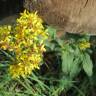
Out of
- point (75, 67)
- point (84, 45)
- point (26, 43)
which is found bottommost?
point (75, 67)

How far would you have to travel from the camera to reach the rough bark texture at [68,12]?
148 centimetres

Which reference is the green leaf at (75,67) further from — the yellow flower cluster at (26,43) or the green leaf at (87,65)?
the yellow flower cluster at (26,43)

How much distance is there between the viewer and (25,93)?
1940mm

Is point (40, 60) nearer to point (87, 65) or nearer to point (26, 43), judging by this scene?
point (26, 43)

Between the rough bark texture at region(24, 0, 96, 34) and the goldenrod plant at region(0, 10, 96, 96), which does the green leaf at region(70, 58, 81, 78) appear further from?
the rough bark texture at region(24, 0, 96, 34)

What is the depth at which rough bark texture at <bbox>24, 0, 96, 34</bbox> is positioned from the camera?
148cm

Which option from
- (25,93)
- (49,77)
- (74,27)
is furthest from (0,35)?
(49,77)

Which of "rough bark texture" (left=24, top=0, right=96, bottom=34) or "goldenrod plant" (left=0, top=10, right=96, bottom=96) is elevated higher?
"rough bark texture" (left=24, top=0, right=96, bottom=34)

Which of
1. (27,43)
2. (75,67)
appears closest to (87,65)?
(75,67)

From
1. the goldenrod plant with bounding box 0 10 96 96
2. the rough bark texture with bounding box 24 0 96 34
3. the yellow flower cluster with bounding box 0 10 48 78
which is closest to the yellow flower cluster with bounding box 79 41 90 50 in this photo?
the goldenrod plant with bounding box 0 10 96 96

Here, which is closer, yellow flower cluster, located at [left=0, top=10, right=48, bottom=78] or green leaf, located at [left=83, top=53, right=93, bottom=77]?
yellow flower cluster, located at [left=0, top=10, right=48, bottom=78]

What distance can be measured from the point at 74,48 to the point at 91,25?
15.7 inches

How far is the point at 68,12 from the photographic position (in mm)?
1502

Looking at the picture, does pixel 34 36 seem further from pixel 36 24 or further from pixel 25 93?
pixel 25 93
